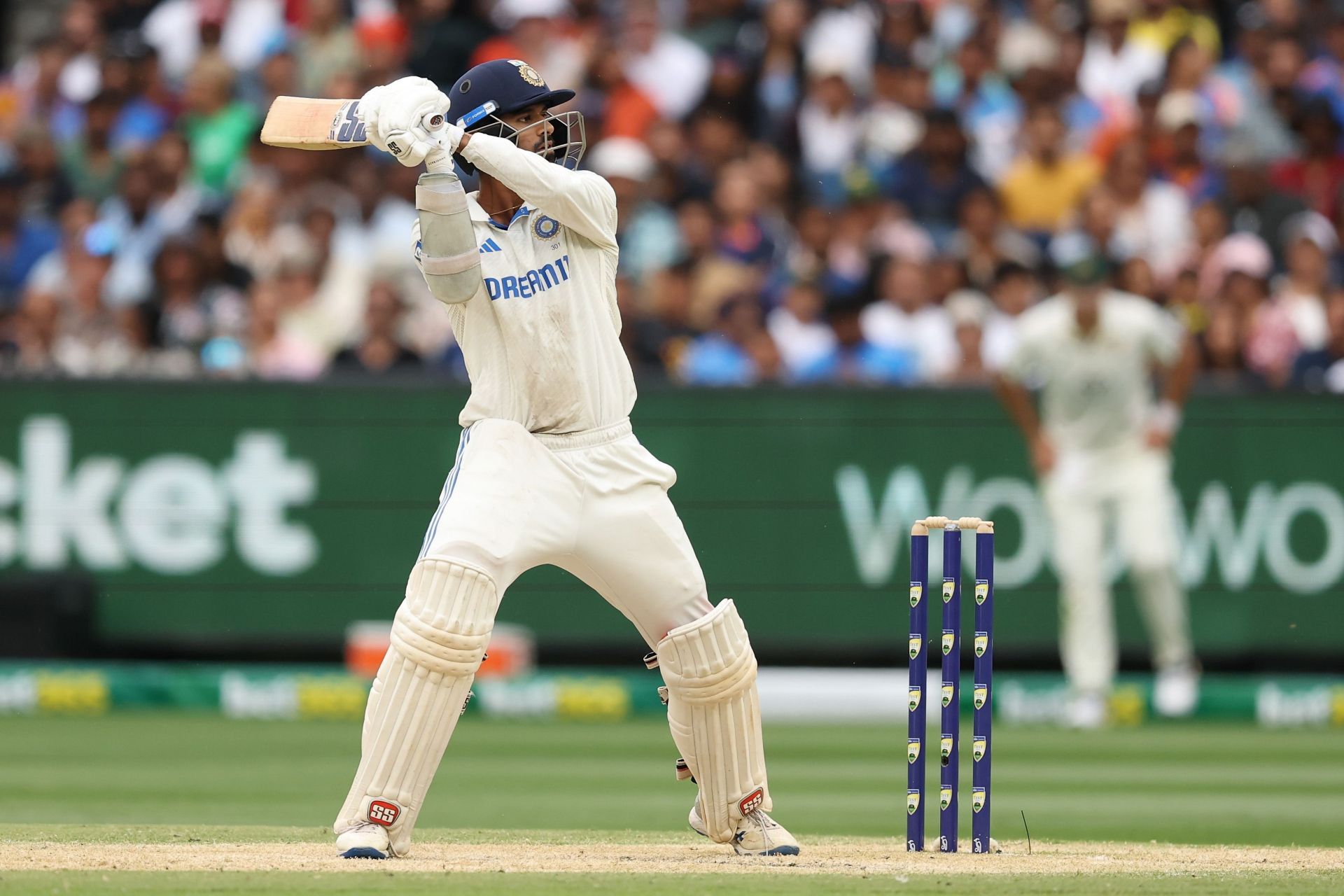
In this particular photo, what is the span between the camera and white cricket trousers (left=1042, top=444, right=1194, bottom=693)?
10836 mm

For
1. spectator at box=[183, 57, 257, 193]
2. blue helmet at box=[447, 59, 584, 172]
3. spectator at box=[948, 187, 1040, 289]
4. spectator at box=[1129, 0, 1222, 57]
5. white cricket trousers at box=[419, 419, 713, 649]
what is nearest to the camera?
white cricket trousers at box=[419, 419, 713, 649]

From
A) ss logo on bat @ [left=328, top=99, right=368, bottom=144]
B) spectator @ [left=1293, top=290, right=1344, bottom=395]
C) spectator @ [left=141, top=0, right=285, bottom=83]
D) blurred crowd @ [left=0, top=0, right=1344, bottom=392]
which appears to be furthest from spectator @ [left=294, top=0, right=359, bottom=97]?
ss logo on bat @ [left=328, top=99, right=368, bottom=144]

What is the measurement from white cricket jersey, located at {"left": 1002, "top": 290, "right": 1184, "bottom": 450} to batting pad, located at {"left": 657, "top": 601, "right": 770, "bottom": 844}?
18.3 ft

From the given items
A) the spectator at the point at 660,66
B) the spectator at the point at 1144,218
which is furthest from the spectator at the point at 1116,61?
the spectator at the point at 660,66

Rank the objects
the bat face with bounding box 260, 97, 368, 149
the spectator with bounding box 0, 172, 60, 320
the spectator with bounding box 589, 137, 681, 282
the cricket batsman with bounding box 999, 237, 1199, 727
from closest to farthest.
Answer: the bat face with bounding box 260, 97, 368, 149 → the cricket batsman with bounding box 999, 237, 1199, 727 → the spectator with bounding box 589, 137, 681, 282 → the spectator with bounding box 0, 172, 60, 320

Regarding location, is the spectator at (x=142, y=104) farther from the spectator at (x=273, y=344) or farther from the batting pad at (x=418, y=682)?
the batting pad at (x=418, y=682)

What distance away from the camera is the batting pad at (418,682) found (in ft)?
17.8

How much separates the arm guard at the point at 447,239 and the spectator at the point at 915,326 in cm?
672

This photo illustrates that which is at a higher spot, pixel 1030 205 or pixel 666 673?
pixel 1030 205

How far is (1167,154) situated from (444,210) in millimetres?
8550

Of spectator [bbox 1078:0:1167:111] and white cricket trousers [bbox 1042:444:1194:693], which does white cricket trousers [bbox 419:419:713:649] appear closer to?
white cricket trousers [bbox 1042:444:1194:693]

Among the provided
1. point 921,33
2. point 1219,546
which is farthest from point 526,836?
point 921,33

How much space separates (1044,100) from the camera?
1331cm

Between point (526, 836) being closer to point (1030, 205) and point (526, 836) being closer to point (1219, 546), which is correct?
point (1219, 546)
